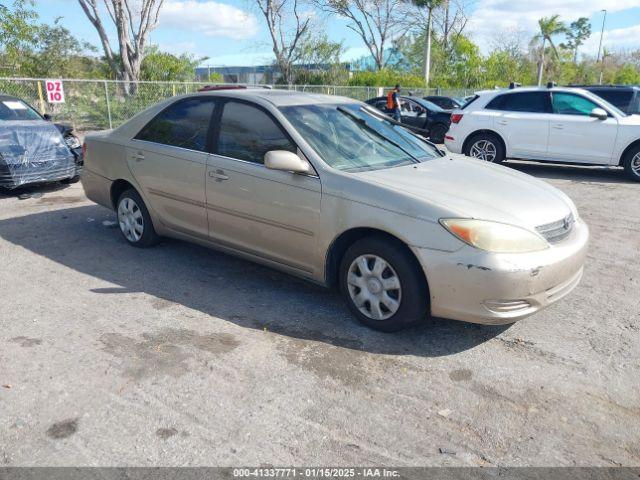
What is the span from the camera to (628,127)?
9.56 m

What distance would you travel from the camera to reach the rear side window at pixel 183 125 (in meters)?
4.82

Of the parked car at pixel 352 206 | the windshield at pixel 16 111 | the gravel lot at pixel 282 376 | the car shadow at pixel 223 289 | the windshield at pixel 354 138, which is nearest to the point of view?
the gravel lot at pixel 282 376

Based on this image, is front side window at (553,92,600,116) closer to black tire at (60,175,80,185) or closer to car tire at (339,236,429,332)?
car tire at (339,236,429,332)

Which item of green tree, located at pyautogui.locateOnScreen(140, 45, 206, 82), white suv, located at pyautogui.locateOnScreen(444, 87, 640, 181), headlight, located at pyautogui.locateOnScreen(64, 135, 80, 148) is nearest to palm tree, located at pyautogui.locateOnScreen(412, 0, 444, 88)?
green tree, located at pyautogui.locateOnScreen(140, 45, 206, 82)

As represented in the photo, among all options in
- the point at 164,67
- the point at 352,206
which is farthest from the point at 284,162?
the point at 164,67

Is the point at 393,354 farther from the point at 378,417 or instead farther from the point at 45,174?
the point at 45,174

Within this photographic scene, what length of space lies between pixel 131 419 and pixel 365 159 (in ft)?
8.24

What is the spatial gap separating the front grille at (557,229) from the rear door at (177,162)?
2775mm

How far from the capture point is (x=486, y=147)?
428 inches

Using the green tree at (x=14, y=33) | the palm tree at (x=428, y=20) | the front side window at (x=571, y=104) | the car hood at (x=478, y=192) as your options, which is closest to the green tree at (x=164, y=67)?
the green tree at (x=14, y=33)

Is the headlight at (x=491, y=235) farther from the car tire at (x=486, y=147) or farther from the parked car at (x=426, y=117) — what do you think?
the parked car at (x=426, y=117)

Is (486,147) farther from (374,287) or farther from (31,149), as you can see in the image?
(31,149)

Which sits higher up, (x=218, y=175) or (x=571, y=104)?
(x=571, y=104)

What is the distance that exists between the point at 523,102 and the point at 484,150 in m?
1.16
